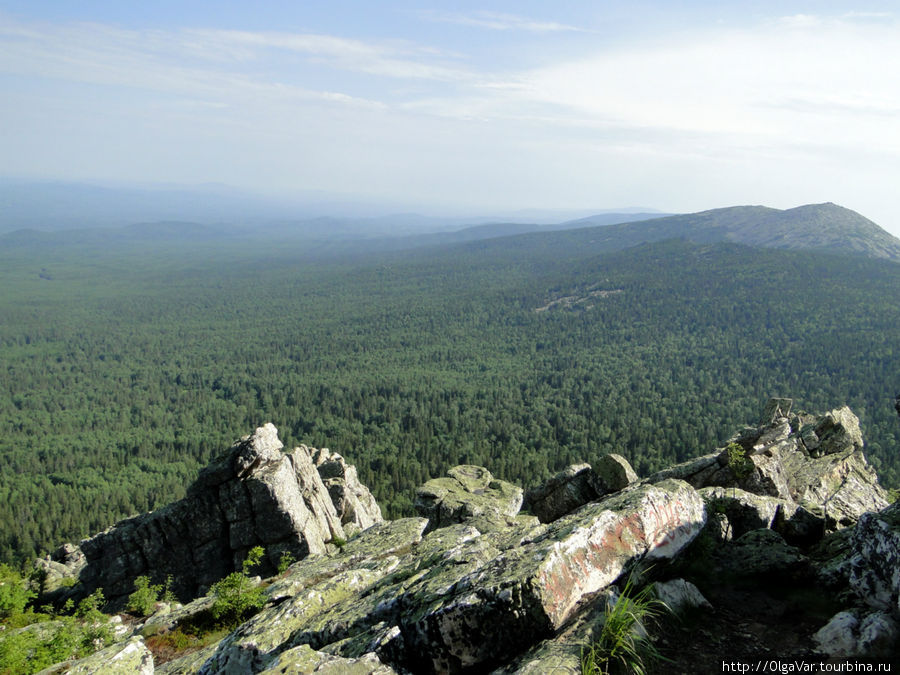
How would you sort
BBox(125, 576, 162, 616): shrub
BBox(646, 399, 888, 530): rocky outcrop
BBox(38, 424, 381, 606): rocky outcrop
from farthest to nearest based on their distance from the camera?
BBox(38, 424, 381, 606): rocky outcrop < BBox(125, 576, 162, 616): shrub < BBox(646, 399, 888, 530): rocky outcrop

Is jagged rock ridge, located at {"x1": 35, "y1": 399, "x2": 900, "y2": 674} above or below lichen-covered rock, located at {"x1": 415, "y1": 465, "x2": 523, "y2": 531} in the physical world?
above

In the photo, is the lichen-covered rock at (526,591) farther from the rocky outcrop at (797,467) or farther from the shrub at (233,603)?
the rocky outcrop at (797,467)

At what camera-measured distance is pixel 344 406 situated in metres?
128

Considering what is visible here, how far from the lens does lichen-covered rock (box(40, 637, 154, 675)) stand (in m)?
10.6

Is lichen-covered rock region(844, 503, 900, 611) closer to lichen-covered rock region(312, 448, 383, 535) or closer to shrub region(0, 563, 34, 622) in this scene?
lichen-covered rock region(312, 448, 383, 535)

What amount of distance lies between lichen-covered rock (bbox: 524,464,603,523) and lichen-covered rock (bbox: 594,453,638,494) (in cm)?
33

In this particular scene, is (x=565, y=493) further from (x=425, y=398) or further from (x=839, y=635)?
(x=425, y=398)

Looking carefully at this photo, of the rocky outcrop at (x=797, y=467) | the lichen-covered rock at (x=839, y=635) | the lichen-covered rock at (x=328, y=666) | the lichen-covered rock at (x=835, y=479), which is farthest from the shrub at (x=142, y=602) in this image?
the lichen-covered rock at (x=835, y=479)

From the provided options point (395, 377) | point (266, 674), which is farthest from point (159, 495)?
point (266, 674)

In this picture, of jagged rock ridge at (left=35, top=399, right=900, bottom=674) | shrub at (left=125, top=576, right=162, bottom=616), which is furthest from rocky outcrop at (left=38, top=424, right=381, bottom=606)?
jagged rock ridge at (left=35, top=399, right=900, bottom=674)

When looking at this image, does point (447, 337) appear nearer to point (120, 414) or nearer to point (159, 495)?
point (120, 414)

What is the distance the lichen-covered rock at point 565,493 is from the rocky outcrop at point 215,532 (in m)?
13.4

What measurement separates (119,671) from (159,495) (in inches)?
3347

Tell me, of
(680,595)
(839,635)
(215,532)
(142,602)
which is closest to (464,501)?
(215,532)
